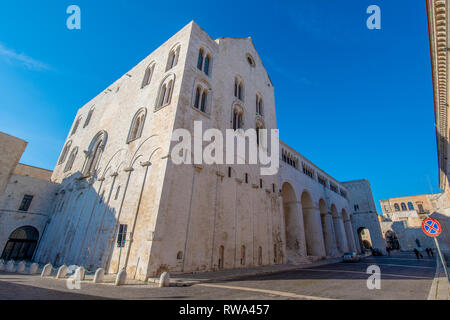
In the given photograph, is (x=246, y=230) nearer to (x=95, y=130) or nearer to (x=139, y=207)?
(x=139, y=207)

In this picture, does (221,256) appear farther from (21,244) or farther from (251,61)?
(251,61)

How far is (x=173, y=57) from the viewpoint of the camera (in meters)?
17.5

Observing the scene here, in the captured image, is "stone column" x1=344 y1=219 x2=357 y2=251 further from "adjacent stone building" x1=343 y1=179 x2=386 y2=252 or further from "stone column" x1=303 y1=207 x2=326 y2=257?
"stone column" x1=303 y1=207 x2=326 y2=257

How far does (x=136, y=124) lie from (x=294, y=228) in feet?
66.4

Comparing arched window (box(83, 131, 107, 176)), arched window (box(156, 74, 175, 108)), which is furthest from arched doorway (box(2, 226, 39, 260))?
arched window (box(156, 74, 175, 108))

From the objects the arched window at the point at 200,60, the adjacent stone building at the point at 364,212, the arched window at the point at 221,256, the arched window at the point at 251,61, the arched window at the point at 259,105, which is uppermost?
the arched window at the point at 251,61

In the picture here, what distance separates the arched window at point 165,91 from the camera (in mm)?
14798

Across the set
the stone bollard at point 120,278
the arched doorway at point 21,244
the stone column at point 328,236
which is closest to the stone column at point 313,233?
the stone column at point 328,236

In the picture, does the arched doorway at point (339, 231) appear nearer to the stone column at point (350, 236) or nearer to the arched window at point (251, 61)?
the stone column at point (350, 236)

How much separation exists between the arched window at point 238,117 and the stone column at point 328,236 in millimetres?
21990

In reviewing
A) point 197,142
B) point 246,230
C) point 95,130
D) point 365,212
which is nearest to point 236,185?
point 246,230

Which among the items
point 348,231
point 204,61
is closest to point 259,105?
point 204,61

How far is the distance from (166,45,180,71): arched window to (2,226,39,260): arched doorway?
21.9 meters

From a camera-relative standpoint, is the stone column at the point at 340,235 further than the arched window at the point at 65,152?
Yes
